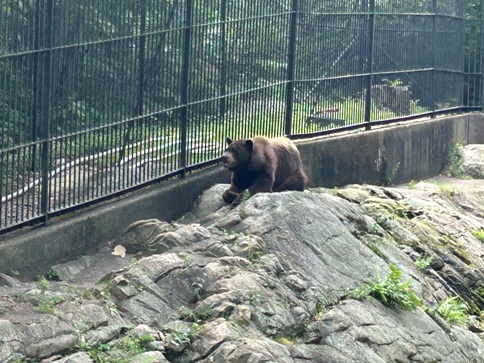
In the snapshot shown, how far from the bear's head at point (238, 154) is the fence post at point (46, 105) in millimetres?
2799

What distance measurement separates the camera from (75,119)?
1095 cm

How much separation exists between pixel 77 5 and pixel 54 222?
2112 millimetres

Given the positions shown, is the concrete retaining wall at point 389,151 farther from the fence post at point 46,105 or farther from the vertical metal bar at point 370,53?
the fence post at point 46,105

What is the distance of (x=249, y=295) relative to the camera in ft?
31.0

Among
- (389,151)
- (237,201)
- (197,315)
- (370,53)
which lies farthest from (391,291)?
(370,53)

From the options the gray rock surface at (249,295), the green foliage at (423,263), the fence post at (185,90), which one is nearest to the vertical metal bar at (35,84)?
the gray rock surface at (249,295)

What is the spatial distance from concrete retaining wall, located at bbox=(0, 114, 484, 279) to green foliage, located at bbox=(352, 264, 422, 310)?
8.46 feet

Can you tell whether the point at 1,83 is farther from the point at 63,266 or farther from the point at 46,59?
the point at 63,266

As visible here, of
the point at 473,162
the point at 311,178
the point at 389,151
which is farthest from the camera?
the point at 473,162

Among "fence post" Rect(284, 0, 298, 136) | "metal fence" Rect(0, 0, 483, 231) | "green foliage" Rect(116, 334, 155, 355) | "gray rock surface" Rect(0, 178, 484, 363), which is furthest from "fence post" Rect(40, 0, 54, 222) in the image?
"fence post" Rect(284, 0, 298, 136)

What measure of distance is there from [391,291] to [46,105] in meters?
3.75

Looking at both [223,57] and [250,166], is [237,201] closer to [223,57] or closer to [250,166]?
[250,166]

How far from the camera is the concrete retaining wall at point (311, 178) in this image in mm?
10273

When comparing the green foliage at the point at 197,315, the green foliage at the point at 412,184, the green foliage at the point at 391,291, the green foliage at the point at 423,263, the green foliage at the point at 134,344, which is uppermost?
the green foliage at the point at 412,184
